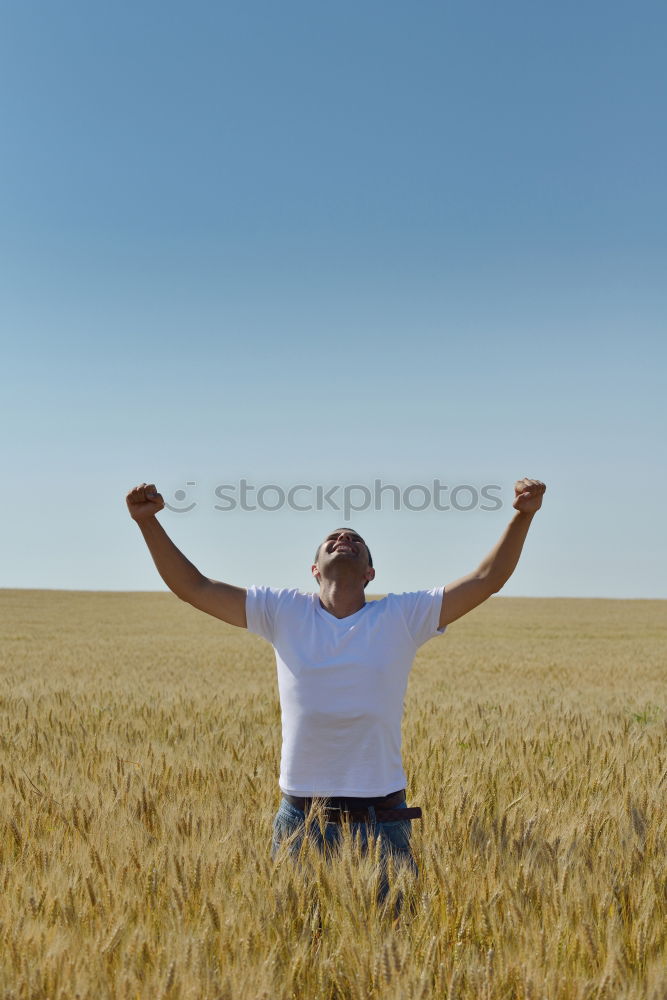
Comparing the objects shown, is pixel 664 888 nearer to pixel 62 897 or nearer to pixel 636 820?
pixel 636 820

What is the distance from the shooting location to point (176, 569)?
329 cm

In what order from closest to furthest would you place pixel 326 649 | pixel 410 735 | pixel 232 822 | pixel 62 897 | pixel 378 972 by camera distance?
pixel 378 972
pixel 62 897
pixel 326 649
pixel 232 822
pixel 410 735

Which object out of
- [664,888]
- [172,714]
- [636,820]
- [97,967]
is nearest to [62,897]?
[97,967]

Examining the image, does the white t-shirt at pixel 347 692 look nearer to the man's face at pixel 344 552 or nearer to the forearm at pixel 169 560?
the man's face at pixel 344 552

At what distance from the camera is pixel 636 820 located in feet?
12.4

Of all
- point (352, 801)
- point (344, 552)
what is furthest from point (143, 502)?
point (352, 801)

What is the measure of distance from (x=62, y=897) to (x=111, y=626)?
30.6m

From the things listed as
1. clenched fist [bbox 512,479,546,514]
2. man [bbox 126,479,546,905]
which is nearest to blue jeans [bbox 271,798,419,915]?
man [bbox 126,479,546,905]

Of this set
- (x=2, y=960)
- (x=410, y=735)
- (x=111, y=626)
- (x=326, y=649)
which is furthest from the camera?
(x=111, y=626)

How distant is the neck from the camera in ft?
10.7

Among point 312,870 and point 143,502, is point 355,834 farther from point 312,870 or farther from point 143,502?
point 143,502

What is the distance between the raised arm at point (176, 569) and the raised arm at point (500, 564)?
788mm

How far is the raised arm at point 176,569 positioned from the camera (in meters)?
3.29

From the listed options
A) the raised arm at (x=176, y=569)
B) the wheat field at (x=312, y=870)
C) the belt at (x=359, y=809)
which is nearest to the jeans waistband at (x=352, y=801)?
the belt at (x=359, y=809)
